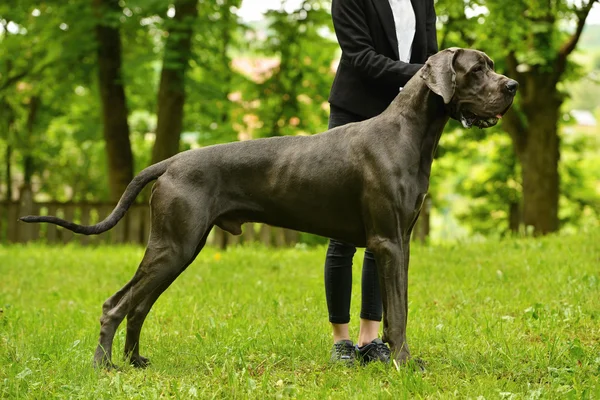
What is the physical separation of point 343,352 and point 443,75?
1.93m

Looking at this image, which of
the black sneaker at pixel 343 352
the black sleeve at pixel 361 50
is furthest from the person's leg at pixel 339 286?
the black sleeve at pixel 361 50

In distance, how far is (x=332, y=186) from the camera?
14.3 feet

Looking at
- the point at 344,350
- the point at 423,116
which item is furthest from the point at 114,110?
A: the point at 423,116

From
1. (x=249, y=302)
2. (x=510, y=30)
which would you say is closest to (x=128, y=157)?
(x=510, y=30)

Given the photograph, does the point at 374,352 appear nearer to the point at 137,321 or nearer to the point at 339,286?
the point at 339,286

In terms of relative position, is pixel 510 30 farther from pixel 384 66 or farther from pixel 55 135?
pixel 55 135

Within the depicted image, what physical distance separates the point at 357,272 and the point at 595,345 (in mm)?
3427

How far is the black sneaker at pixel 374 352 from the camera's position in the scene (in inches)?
185

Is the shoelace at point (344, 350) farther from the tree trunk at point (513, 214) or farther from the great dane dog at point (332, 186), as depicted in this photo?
the tree trunk at point (513, 214)

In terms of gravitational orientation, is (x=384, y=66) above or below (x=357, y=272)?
above

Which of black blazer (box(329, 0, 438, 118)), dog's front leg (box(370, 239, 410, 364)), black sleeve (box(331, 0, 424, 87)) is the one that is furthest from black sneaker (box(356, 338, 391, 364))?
black sleeve (box(331, 0, 424, 87))

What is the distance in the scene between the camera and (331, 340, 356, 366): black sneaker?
4613 millimetres

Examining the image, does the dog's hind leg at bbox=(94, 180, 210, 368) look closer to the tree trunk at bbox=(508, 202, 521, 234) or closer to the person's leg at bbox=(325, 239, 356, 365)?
the person's leg at bbox=(325, 239, 356, 365)

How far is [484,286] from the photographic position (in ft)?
23.3
